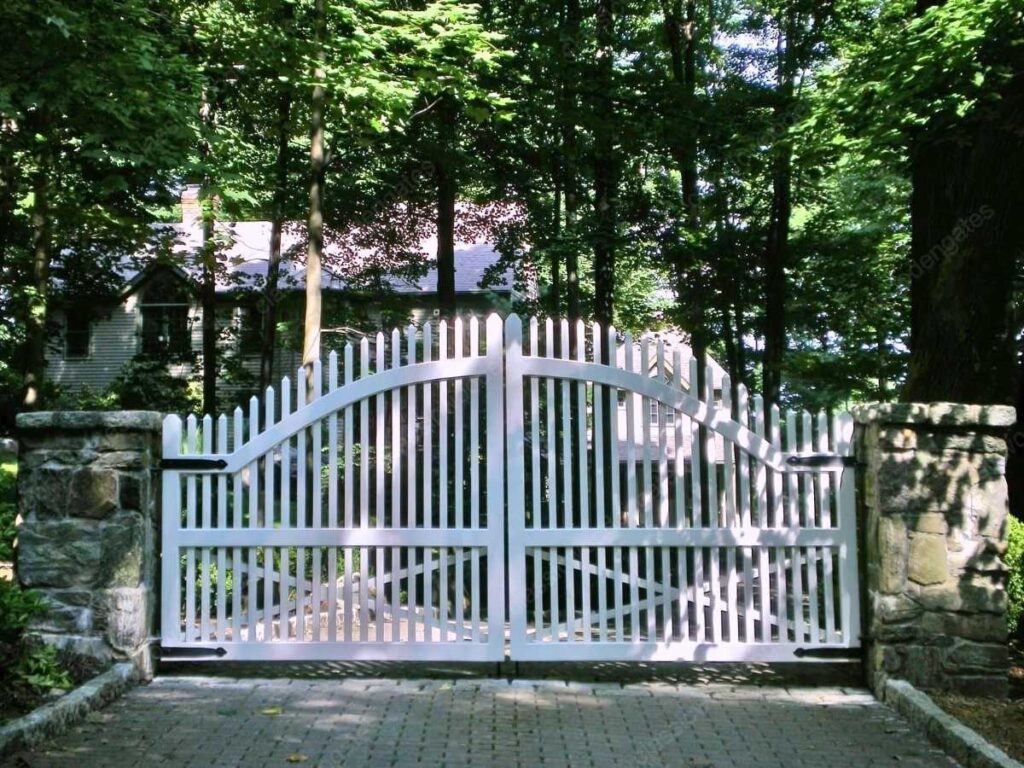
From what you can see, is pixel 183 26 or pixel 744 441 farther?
pixel 183 26

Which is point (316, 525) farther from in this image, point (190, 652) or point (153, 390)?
point (153, 390)

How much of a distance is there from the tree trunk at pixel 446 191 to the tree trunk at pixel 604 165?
218cm

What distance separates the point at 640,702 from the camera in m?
5.22

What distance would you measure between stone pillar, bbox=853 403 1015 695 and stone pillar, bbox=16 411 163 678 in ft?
14.5

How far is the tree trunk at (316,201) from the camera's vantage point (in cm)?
958

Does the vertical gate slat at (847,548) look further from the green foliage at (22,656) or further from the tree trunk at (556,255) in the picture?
the tree trunk at (556,255)

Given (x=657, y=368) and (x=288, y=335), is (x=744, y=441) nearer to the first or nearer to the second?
(x=657, y=368)

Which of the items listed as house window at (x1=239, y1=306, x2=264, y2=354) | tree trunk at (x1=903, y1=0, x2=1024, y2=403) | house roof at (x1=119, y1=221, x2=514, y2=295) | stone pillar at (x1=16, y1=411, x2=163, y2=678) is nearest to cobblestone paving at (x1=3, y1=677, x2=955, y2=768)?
stone pillar at (x1=16, y1=411, x2=163, y2=678)

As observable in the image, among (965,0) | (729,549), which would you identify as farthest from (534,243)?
(729,549)

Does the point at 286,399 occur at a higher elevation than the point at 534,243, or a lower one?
lower

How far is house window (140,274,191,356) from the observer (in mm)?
24734

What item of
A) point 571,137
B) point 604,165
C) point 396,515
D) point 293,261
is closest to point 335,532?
point 396,515

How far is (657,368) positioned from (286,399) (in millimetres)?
2324

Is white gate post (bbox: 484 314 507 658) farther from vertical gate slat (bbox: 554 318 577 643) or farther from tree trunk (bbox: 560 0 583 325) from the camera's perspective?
tree trunk (bbox: 560 0 583 325)
